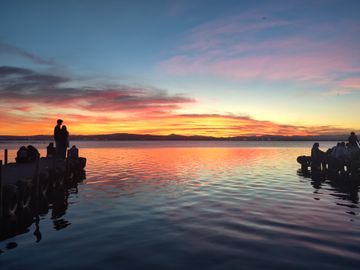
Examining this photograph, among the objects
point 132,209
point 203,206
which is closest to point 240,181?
point 203,206

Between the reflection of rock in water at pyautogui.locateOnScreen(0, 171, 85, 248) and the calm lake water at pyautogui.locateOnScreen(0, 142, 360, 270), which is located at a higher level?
the calm lake water at pyautogui.locateOnScreen(0, 142, 360, 270)

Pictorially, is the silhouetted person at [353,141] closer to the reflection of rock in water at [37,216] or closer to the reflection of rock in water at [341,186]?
the reflection of rock in water at [341,186]

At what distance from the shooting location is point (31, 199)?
17.6 meters

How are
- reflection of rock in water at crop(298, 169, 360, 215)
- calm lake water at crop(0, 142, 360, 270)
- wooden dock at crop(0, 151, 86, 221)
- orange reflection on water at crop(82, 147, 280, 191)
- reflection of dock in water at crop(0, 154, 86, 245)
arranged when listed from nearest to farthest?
calm lake water at crop(0, 142, 360, 270)
reflection of dock in water at crop(0, 154, 86, 245)
wooden dock at crop(0, 151, 86, 221)
reflection of rock in water at crop(298, 169, 360, 215)
orange reflection on water at crop(82, 147, 280, 191)

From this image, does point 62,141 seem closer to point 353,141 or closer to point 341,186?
point 341,186

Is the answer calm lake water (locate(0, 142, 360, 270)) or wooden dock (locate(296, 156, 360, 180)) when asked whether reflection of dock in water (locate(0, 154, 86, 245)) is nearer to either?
calm lake water (locate(0, 142, 360, 270))

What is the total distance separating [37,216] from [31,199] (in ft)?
9.45

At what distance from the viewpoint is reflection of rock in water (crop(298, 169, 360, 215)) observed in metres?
18.5

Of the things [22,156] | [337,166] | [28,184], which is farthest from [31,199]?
[337,166]

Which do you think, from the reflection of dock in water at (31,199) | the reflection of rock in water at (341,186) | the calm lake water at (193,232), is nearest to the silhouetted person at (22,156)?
the reflection of dock in water at (31,199)

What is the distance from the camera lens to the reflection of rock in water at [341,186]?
60.7 feet

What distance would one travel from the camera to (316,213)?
1508 centimetres

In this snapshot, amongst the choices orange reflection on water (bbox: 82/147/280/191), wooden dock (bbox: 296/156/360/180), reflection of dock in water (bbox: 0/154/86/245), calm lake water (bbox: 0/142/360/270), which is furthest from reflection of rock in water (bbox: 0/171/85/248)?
wooden dock (bbox: 296/156/360/180)

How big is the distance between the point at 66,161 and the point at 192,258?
816 inches
